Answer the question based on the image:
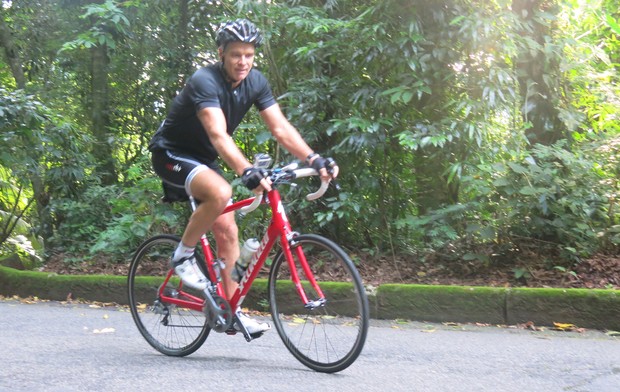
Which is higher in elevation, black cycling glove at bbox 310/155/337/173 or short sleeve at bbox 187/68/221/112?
short sleeve at bbox 187/68/221/112

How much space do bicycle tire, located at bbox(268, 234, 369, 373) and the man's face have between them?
102cm

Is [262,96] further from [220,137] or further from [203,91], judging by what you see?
[220,137]

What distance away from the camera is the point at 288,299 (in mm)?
4375

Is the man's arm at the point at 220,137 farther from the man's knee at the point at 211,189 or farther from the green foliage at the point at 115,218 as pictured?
the green foliage at the point at 115,218

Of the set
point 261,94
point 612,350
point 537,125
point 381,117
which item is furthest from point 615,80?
point 261,94

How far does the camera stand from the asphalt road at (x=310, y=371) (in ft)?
12.7

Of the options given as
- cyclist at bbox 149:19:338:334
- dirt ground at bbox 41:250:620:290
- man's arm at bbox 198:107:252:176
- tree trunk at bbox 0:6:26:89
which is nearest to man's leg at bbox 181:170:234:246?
cyclist at bbox 149:19:338:334

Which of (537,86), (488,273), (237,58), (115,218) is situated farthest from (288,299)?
(115,218)

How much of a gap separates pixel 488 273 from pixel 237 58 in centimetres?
371

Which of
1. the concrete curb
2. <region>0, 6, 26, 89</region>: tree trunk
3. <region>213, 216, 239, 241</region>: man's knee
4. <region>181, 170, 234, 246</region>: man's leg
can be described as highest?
<region>0, 6, 26, 89</region>: tree trunk

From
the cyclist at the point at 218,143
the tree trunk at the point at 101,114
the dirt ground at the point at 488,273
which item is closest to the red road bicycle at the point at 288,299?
the cyclist at the point at 218,143

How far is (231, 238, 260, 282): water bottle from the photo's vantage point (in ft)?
14.1

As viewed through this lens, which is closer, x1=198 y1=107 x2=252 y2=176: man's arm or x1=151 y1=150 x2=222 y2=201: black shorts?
x1=198 y1=107 x2=252 y2=176: man's arm

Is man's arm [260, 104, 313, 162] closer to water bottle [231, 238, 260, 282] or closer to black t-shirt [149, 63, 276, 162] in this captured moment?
black t-shirt [149, 63, 276, 162]
